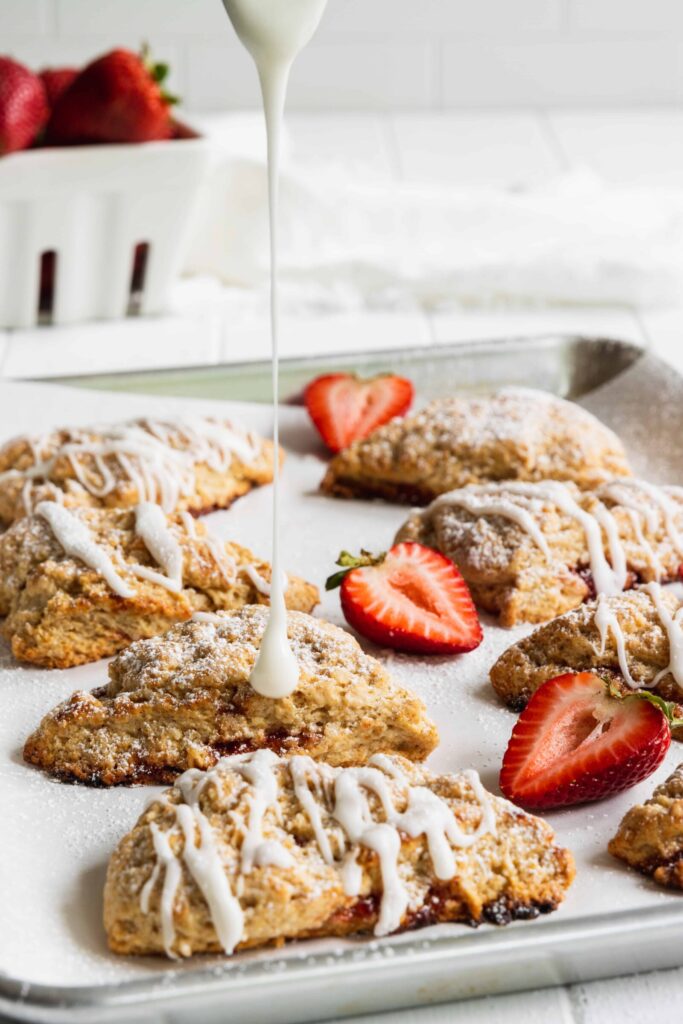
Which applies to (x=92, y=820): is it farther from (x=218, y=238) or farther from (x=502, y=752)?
(x=218, y=238)

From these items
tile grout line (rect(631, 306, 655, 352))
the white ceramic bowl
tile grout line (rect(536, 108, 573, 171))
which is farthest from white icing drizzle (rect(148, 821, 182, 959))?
tile grout line (rect(536, 108, 573, 171))

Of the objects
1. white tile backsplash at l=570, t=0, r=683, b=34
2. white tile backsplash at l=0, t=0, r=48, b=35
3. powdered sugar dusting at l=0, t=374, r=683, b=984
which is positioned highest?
white tile backsplash at l=570, t=0, r=683, b=34

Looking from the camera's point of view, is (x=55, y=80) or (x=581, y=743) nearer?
(x=581, y=743)

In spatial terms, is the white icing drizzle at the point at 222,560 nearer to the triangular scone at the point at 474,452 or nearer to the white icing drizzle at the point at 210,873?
the triangular scone at the point at 474,452

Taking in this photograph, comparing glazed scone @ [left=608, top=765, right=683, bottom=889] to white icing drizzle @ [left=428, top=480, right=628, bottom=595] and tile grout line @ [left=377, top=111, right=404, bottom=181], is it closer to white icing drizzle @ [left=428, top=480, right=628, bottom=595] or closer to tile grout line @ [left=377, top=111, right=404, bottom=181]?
white icing drizzle @ [left=428, top=480, right=628, bottom=595]

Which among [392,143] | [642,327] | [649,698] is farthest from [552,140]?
[649,698]

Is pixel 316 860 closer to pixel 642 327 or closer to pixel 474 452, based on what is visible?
pixel 474 452
